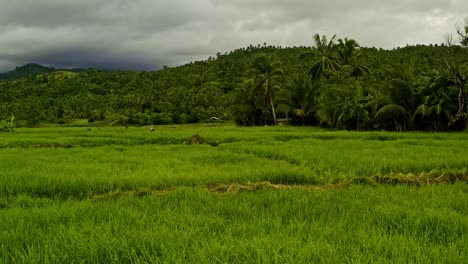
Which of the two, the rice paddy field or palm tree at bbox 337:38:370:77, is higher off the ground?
palm tree at bbox 337:38:370:77

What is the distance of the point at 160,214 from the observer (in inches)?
199

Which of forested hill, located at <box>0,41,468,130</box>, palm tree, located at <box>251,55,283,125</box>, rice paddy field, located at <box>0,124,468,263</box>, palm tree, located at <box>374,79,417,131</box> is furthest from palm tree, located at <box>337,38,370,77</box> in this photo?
rice paddy field, located at <box>0,124,468,263</box>

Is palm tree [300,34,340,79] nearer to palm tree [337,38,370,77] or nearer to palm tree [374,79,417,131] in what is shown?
palm tree [337,38,370,77]

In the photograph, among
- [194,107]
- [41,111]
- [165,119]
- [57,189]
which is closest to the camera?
[57,189]

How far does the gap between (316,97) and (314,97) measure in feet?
0.66

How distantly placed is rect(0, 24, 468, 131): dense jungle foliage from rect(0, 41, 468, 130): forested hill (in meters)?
0.08

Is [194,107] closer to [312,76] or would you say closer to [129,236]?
[312,76]

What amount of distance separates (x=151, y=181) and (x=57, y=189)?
5.70ft

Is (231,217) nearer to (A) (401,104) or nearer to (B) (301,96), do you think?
(A) (401,104)

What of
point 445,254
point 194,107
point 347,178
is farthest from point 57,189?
point 194,107

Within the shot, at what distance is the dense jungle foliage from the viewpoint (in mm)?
26297

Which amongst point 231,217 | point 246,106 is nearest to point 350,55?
point 246,106

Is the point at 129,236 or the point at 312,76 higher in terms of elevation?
the point at 312,76

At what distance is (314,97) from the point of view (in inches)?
1625
